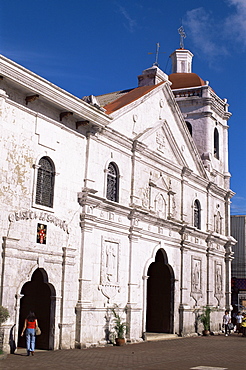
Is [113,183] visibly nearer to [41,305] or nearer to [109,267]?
[109,267]

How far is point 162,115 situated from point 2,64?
40.6 feet

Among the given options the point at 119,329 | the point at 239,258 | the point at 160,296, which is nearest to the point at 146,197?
the point at 160,296

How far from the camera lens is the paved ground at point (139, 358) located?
51.0ft

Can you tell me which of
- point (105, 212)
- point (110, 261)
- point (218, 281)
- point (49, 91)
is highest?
point (49, 91)

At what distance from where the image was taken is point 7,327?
1706cm

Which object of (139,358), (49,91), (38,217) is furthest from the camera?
(49,91)

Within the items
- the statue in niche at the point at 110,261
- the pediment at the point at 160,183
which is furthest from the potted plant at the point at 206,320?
the statue in niche at the point at 110,261

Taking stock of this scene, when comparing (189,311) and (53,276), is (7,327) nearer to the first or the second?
(53,276)

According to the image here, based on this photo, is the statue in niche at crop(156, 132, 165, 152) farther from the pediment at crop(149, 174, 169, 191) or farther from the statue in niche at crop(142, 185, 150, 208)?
the statue in niche at crop(142, 185, 150, 208)

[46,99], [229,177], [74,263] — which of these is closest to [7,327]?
[74,263]

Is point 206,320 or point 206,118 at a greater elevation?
point 206,118

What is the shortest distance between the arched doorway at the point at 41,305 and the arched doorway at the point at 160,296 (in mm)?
8330

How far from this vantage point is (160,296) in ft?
93.5

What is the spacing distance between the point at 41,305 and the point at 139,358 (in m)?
4.47
